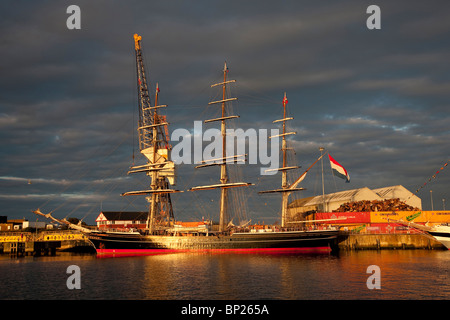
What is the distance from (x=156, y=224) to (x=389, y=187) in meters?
64.2

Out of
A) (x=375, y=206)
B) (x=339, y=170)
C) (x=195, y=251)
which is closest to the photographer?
(x=195, y=251)

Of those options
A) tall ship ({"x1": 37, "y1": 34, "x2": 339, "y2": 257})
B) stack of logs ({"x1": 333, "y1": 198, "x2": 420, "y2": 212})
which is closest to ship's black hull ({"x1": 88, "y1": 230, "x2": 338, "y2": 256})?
tall ship ({"x1": 37, "y1": 34, "x2": 339, "y2": 257})

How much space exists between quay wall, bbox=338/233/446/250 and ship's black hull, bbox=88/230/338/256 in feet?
18.2

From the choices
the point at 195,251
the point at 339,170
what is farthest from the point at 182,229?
the point at 339,170

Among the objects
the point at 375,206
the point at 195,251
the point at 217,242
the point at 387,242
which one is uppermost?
the point at 375,206

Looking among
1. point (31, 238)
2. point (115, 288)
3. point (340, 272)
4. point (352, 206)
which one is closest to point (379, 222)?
point (352, 206)

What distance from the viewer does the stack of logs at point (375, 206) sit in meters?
89.6

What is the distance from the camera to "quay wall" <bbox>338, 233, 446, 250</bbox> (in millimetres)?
73938

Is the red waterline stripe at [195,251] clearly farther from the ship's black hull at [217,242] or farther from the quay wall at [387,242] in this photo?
the quay wall at [387,242]

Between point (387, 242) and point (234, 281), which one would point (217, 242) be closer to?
point (387, 242)

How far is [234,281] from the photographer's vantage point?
3806 centimetres

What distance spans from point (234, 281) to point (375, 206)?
2474 inches
